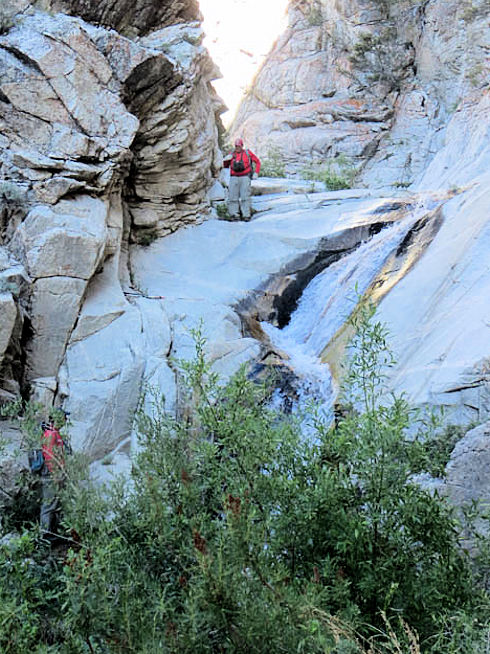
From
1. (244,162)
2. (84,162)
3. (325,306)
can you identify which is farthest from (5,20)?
(325,306)

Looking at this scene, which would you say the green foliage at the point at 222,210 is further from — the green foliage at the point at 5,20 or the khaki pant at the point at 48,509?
the khaki pant at the point at 48,509

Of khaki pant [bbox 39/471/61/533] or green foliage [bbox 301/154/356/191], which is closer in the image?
khaki pant [bbox 39/471/61/533]

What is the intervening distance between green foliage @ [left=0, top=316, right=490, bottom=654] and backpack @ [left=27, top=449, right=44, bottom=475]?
3.27m

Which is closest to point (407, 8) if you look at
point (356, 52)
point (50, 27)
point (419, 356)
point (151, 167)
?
point (356, 52)

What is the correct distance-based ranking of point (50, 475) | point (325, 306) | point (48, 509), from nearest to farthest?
point (50, 475), point (48, 509), point (325, 306)

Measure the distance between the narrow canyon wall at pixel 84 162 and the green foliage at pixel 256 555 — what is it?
222 inches

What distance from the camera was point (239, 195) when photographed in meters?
17.2

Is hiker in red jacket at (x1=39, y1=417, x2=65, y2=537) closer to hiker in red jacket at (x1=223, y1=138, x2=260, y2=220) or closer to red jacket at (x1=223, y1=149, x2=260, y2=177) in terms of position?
hiker in red jacket at (x1=223, y1=138, x2=260, y2=220)

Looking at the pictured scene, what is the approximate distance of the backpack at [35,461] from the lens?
345 inches

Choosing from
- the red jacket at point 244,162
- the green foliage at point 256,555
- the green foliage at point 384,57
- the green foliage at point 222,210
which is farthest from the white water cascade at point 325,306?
the green foliage at point 384,57

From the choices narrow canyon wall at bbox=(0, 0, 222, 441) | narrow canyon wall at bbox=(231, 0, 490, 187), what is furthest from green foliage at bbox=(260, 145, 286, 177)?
narrow canyon wall at bbox=(0, 0, 222, 441)

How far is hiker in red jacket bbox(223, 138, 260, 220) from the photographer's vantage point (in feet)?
55.8

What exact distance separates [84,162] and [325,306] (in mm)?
5503

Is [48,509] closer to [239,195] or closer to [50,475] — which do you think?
[50,475]
